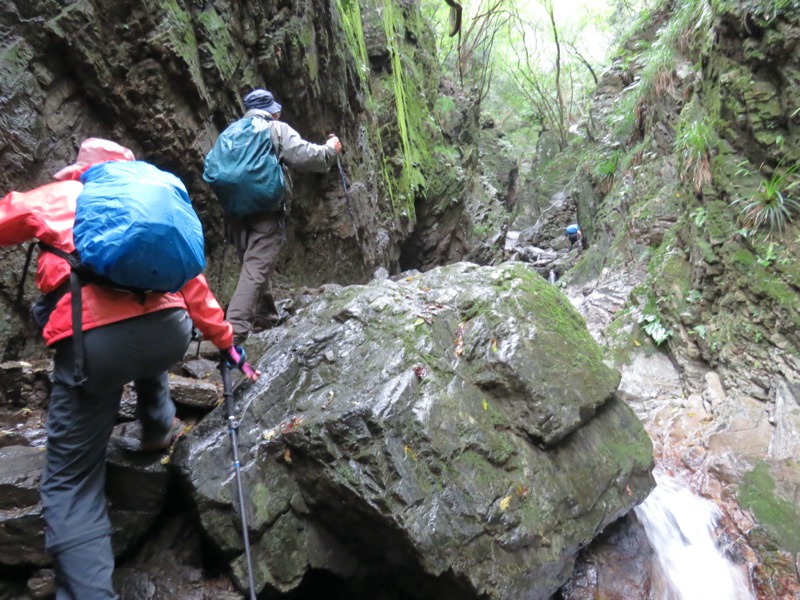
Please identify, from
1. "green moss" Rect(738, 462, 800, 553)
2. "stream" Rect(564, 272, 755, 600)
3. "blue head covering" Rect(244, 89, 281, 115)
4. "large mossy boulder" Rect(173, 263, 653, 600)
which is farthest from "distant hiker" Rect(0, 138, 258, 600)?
"green moss" Rect(738, 462, 800, 553)

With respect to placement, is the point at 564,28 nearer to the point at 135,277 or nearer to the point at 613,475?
the point at 613,475

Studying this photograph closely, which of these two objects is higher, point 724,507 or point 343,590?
point 724,507

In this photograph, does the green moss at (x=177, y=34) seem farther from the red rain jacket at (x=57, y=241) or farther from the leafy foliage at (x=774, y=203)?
the leafy foliage at (x=774, y=203)

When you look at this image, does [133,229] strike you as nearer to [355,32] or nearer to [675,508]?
[675,508]

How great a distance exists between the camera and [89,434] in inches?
104

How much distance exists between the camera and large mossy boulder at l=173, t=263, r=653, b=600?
3.33 m

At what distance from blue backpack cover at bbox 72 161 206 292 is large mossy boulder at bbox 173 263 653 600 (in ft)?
5.25

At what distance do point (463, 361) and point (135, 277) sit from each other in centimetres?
269

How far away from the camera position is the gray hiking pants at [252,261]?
4.48 m

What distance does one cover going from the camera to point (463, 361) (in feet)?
13.8

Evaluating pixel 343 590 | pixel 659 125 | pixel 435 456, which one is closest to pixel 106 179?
pixel 435 456

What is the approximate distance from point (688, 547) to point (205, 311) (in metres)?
5.21

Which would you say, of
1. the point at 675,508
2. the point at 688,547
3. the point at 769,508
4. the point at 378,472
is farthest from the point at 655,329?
the point at 378,472

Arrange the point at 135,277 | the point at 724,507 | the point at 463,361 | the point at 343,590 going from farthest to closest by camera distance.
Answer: the point at 724,507, the point at 463,361, the point at 343,590, the point at 135,277
